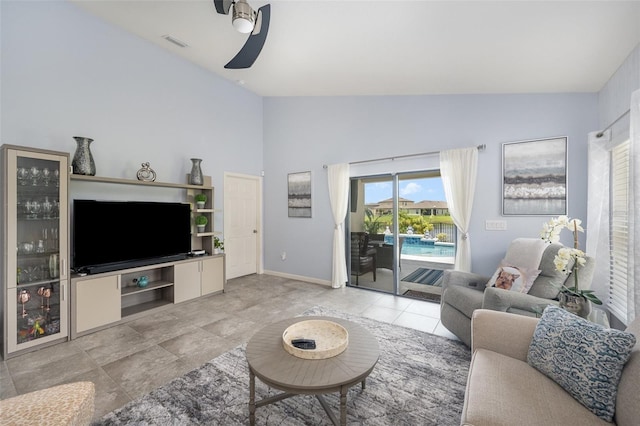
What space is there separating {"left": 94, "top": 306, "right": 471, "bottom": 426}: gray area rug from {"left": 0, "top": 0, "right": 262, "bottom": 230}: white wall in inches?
105

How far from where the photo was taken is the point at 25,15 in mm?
2760

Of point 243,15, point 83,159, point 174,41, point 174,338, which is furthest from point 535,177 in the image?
point 83,159

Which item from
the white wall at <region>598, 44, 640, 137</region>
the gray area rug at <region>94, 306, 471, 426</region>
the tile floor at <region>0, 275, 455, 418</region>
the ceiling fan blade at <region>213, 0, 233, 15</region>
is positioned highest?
the ceiling fan blade at <region>213, 0, 233, 15</region>

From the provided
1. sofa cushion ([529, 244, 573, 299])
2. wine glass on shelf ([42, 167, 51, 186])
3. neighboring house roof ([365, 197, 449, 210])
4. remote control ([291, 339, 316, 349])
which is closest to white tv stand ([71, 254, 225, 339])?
wine glass on shelf ([42, 167, 51, 186])

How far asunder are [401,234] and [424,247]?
1.28ft

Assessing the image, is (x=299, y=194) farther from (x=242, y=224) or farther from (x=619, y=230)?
(x=619, y=230)

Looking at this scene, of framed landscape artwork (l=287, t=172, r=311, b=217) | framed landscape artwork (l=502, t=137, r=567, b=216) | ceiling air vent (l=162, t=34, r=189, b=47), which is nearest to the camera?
framed landscape artwork (l=502, t=137, r=567, b=216)

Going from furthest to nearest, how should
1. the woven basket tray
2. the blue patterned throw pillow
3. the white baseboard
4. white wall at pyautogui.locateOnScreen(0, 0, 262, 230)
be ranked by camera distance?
the white baseboard < white wall at pyautogui.locateOnScreen(0, 0, 262, 230) < the woven basket tray < the blue patterned throw pillow

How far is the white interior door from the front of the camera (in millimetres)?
4953

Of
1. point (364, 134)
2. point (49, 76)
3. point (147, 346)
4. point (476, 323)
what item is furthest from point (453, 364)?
point (49, 76)

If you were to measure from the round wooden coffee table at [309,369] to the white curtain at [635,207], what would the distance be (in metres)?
1.86

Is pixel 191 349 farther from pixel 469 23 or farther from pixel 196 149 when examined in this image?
pixel 469 23

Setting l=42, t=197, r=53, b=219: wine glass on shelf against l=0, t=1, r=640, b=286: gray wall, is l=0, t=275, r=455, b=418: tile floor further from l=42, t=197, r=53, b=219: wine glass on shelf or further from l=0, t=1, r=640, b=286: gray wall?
l=42, t=197, r=53, b=219: wine glass on shelf

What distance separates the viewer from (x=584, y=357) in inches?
47.1
